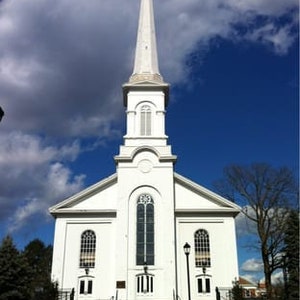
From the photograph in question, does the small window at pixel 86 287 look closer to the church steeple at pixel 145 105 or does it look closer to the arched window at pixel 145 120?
the church steeple at pixel 145 105

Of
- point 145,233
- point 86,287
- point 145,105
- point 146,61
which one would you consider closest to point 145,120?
point 145,105

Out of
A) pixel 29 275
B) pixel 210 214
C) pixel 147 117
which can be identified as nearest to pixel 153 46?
pixel 147 117

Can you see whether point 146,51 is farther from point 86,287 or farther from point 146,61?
point 86,287

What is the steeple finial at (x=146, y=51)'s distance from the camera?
38.0 metres

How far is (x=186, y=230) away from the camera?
3281 centimetres

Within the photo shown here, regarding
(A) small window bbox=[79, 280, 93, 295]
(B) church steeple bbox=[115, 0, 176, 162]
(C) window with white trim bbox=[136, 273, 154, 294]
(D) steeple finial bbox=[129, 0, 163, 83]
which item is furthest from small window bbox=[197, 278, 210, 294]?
(D) steeple finial bbox=[129, 0, 163, 83]

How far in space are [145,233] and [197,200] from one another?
5255 mm

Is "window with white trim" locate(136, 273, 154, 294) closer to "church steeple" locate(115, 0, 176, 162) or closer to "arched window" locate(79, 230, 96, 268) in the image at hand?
"arched window" locate(79, 230, 96, 268)

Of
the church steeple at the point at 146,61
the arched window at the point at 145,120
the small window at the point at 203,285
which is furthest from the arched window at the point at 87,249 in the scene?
the church steeple at the point at 146,61

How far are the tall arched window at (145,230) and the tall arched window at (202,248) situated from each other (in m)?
3.67

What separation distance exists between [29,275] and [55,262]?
2942 millimetres

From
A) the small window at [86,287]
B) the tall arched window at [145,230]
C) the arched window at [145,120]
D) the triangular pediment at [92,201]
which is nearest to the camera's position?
the small window at [86,287]

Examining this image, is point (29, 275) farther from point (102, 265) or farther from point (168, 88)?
point (168, 88)

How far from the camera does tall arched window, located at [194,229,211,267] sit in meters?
31.8
